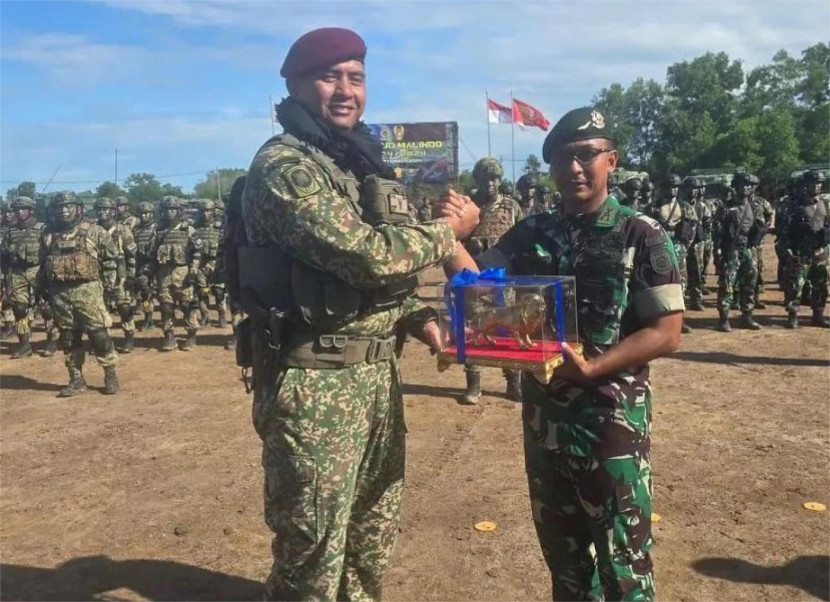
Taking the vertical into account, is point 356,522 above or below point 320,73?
below

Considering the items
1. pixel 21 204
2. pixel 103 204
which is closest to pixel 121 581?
pixel 21 204

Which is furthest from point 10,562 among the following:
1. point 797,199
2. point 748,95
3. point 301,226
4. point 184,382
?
point 748,95

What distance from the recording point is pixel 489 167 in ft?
25.0

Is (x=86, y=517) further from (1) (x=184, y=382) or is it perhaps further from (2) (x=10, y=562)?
(1) (x=184, y=382)

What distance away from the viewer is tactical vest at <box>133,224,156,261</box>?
485 inches

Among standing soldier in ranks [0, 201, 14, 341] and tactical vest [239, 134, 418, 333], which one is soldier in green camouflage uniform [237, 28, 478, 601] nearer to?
tactical vest [239, 134, 418, 333]

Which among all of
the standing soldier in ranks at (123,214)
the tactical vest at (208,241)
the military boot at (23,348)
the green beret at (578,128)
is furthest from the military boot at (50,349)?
the green beret at (578,128)

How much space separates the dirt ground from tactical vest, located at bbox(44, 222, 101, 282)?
1.36 metres

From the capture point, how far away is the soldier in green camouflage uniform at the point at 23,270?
10.6 m

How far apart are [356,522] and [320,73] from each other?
1.70 meters

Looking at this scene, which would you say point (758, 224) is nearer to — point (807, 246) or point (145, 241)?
point (807, 246)

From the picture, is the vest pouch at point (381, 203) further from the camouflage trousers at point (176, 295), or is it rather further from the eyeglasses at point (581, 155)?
the camouflage trousers at point (176, 295)

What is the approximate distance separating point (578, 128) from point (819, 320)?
961cm

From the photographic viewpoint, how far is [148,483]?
17.9ft
